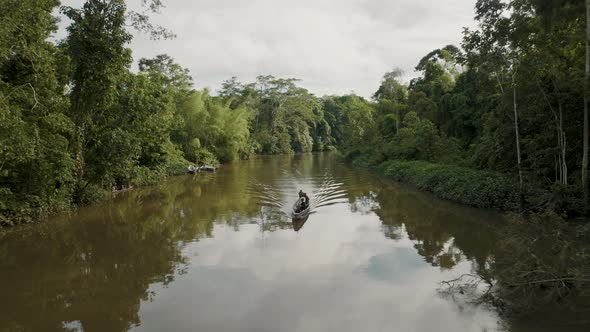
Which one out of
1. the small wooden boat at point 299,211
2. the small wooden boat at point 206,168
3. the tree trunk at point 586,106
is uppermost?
the tree trunk at point 586,106

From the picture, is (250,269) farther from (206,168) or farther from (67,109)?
(206,168)

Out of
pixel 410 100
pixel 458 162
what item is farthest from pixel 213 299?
pixel 410 100

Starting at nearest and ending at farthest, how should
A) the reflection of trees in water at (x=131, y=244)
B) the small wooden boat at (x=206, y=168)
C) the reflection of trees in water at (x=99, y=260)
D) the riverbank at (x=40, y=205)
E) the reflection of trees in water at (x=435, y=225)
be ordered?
the reflection of trees in water at (x=99, y=260), the reflection of trees in water at (x=131, y=244), the reflection of trees in water at (x=435, y=225), the riverbank at (x=40, y=205), the small wooden boat at (x=206, y=168)

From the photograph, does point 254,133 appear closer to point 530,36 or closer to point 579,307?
point 530,36

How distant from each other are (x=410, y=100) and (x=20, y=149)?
90.5 ft

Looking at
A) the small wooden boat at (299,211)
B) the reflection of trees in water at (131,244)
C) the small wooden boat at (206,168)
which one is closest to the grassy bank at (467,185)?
the reflection of trees in water at (131,244)

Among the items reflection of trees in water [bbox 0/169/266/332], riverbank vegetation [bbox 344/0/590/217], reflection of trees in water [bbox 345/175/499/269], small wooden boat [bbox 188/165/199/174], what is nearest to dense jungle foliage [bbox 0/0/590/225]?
riverbank vegetation [bbox 344/0/590/217]

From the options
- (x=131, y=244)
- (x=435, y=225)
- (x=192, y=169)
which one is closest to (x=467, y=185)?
(x=435, y=225)

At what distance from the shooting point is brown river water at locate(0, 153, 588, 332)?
6.71 meters

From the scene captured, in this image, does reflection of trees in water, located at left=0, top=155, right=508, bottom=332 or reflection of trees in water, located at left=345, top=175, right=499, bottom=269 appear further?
reflection of trees in water, located at left=345, top=175, right=499, bottom=269

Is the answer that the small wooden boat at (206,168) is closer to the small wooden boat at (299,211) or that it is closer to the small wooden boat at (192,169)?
the small wooden boat at (192,169)

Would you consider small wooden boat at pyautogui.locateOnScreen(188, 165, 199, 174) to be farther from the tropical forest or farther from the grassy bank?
the grassy bank

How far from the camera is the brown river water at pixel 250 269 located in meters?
6.71

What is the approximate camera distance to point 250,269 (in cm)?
927
